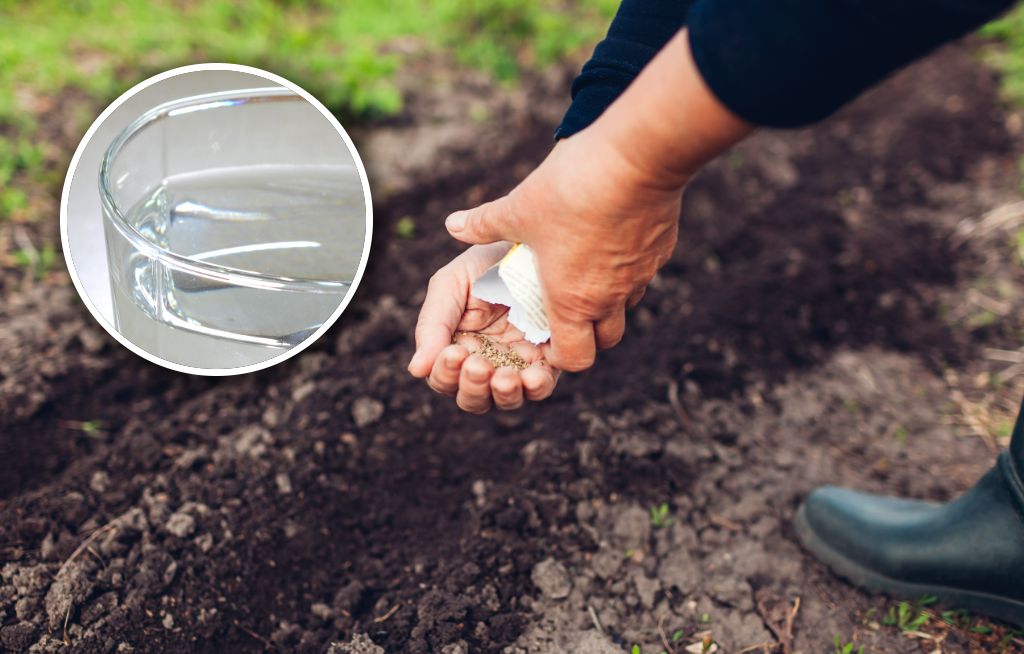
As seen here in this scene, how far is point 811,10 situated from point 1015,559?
1223mm

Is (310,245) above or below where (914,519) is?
above

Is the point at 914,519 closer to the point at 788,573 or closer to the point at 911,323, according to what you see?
the point at 788,573

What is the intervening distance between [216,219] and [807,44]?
1.16 meters

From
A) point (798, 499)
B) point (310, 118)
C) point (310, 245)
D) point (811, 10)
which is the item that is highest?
point (811, 10)

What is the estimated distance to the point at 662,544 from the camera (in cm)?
185

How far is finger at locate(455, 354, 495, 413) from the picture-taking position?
53.4 inches

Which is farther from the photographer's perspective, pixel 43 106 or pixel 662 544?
pixel 43 106

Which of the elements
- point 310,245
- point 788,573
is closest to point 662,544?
point 788,573

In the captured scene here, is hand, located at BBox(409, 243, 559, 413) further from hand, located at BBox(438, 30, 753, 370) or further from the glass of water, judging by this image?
the glass of water

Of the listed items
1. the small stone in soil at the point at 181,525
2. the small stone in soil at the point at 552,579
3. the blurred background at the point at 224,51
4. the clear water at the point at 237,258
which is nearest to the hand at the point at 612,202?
the clear water at the point at 237,258

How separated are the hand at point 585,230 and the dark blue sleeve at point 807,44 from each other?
18 centimetres

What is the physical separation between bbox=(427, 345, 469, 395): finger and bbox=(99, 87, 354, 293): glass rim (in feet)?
1.03

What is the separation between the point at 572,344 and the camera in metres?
1.43

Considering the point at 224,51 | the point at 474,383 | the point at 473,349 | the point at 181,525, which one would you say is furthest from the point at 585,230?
the point at 224,51
